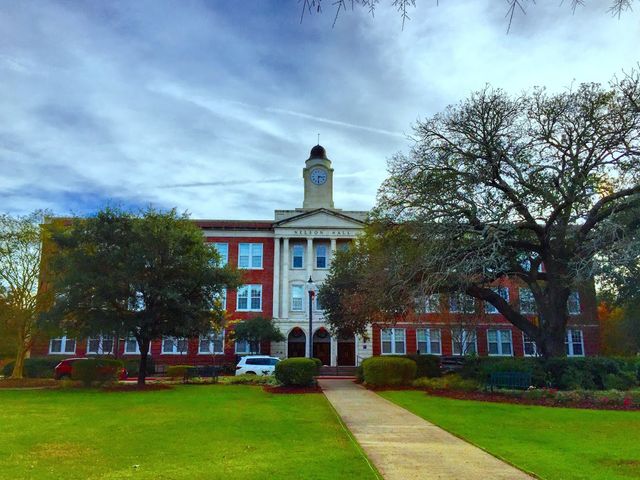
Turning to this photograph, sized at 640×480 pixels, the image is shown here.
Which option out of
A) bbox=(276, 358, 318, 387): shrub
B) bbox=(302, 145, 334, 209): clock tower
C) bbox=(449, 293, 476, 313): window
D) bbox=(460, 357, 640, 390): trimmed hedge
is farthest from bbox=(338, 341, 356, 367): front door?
bbox=(460, 357, 640, 390): trimmed hedge

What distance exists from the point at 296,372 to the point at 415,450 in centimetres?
1368

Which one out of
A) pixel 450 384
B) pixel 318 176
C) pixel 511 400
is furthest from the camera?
pixel 318 176

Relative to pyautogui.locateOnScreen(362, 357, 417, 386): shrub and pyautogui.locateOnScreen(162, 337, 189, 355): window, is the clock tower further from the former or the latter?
pyautogui.locateOnScreen(362, 357, 417, 386): shrub

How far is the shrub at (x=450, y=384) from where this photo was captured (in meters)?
21.6

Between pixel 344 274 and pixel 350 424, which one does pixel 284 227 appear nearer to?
pixel 344 274

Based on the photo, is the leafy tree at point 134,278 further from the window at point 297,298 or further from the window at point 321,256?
the window at point 321,256

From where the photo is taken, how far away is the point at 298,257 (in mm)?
48938

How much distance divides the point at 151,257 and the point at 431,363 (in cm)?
1475

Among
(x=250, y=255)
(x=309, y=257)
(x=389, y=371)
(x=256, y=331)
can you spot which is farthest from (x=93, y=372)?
(x=309, y=257)

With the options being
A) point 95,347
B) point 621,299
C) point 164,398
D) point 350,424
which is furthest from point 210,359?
point 350,424

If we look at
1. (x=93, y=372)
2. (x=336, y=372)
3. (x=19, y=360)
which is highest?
(x=19, y=360)

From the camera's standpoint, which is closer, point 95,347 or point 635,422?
point 635,422

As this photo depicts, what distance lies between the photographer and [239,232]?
48938 millimetres

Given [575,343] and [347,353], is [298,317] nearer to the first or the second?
[347,353]
